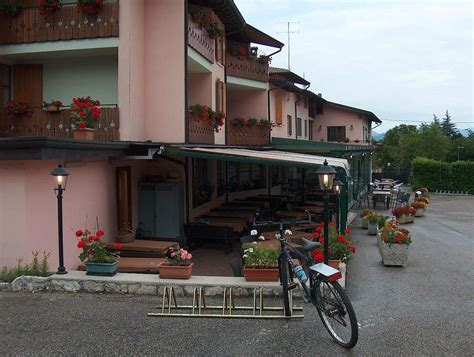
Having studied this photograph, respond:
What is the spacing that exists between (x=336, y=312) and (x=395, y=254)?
5.18 metres

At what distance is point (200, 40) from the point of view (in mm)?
13648

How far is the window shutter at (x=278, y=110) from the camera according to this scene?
23375 mm

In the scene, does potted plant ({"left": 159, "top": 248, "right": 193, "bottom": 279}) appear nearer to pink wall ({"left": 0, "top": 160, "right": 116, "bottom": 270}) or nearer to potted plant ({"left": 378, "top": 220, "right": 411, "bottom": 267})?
pink wall ({"left": 0, "top": 160, "right": 116, "bottom": 270})

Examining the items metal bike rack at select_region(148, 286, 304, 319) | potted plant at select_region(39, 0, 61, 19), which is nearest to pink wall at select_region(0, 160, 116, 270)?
metal bike rack at select_region(148, 286, 304, 319)

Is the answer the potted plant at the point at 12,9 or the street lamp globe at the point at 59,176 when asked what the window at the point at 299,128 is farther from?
the street lamp globe at the point at 59,176

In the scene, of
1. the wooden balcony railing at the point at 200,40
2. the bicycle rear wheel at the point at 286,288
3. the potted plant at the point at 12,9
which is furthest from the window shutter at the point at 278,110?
the bicycle rear wheel at the point at 286,288

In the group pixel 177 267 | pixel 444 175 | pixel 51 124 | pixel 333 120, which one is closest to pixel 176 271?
pixel 177 267

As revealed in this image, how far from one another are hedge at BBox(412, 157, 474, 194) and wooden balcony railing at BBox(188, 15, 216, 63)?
2556 cm

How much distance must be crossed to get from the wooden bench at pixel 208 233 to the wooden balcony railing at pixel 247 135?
19.4 feet

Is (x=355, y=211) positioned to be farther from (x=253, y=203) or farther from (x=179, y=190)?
(x=179, y=190)

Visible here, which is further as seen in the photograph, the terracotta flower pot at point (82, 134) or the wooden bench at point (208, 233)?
the wooden bench at point (208, 233)

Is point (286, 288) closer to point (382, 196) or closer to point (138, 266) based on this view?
point (138, 266)

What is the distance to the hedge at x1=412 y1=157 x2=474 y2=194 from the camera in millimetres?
34750

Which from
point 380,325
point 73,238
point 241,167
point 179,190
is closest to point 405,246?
point 380,325
